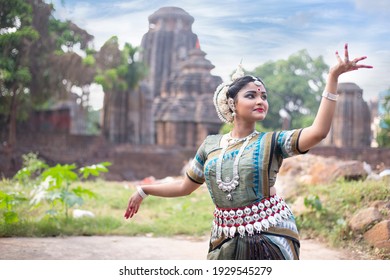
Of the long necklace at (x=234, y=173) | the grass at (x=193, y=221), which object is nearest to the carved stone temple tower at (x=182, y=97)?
the grass at (x=193, y=221)

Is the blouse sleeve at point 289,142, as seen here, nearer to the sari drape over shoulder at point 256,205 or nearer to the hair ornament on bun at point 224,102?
the sari drape over shoulder at point 256,205

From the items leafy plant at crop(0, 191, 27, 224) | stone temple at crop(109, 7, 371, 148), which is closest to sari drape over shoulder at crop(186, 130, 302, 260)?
leafy plant at crop(0, 191, 27, 224)

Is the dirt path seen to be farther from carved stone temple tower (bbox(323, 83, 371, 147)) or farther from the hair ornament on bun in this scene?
carved stone temple tower (bbox(323, 83, 371, 147))

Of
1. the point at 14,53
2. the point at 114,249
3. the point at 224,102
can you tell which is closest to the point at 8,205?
the point at 114,249

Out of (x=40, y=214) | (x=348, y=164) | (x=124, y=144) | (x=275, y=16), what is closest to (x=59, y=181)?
(x=40, y=214)

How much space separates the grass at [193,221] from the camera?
454 centimetres

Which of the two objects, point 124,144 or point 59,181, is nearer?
point 59,181

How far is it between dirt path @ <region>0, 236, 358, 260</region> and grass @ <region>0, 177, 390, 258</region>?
17cm

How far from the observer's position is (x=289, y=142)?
6.81 ft

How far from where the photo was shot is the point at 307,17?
416 centimetres

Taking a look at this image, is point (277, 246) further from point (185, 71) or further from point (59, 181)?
point (185, 71)

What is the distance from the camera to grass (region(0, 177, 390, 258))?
454cm

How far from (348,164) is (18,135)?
296 inches

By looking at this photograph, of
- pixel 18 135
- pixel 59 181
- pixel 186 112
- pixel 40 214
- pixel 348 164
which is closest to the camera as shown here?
pixel 59 181
